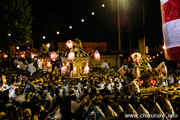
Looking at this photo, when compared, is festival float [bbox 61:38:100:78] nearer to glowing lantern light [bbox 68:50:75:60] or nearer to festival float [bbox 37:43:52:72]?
glowing lantern light [bbox 68:50:75:60]

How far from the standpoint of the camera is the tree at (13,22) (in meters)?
17.8

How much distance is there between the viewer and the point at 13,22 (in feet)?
60.1

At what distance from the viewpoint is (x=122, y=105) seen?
20.8 ft

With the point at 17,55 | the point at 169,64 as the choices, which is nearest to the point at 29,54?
the point at 17,55

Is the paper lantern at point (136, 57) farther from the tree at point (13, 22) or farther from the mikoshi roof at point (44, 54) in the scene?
the tree at point (13, 22)

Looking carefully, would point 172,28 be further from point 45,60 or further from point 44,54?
point 44,54

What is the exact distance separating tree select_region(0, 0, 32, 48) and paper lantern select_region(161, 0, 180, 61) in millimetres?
18383

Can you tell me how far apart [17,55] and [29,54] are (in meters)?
2.09

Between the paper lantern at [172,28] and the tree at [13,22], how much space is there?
18.4 metres

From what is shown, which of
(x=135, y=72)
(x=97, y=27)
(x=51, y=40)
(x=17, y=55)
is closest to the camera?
(x=135, y=72)

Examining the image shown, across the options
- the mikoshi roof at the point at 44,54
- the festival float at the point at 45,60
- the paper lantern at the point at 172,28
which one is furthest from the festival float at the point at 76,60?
the paper lantern at the point at 172,28

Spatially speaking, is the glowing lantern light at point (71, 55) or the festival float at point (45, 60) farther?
the festival float at point (45, 60)

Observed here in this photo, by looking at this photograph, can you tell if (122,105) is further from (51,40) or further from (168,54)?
(51,40)

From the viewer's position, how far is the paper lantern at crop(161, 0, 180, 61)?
6.02 ft
